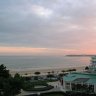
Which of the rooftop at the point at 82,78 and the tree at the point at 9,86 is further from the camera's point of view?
the rooftop at the point at 82,78

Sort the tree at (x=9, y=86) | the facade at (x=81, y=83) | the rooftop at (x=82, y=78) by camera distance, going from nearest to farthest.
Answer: the tree at (x=9, y=86), the facade at (x=81, y=83), the rooftop at (x=82, y=78)

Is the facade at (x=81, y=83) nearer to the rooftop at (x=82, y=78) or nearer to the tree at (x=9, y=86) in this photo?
the rooftop at (x=82, y=78)

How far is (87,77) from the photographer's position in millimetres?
53344

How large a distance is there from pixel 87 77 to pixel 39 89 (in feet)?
28.4

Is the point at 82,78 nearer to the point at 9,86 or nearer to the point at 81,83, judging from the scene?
the point at 81,83

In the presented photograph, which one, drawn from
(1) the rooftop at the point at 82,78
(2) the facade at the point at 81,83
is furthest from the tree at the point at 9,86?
(1) the rooftop at the point at 82,78

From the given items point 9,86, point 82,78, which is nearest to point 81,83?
point 82,78

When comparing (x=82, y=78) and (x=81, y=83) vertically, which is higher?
(x=82, y=78)

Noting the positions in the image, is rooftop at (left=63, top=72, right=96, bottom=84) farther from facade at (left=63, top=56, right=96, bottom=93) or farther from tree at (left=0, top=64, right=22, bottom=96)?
tree at (left=0, top=64, right=22, bottom=96)

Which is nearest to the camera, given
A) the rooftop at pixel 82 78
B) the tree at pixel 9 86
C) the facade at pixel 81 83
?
the tree at pixel 9 86

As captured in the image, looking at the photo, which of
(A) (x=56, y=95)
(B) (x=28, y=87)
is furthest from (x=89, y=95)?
(B) (x=28, y=87)

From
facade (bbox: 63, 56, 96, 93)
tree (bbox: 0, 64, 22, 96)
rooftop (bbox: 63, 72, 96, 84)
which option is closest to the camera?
tree (bbox: 0, 64, 22, 96)

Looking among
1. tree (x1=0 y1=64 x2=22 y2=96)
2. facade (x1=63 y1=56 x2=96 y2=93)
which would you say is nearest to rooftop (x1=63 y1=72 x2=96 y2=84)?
facade (x1=63 y1=56 x2=96 y2=93)

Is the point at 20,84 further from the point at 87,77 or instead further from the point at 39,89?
the point at 87,77
